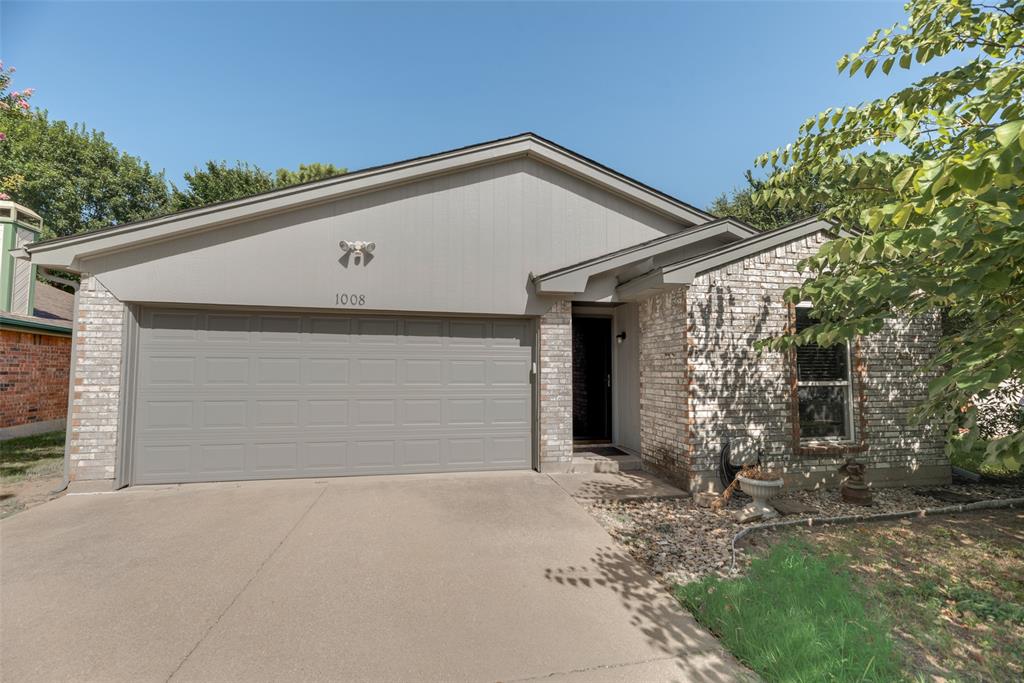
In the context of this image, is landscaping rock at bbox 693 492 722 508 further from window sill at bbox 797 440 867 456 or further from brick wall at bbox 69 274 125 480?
brick wall at bbox 69 274 125 480

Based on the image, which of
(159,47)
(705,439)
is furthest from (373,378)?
(159,47)

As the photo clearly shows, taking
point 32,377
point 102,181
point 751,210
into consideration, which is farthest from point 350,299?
point 102,181

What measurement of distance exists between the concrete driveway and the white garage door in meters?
1.24

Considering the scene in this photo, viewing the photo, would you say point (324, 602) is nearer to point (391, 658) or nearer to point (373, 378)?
point (391, 658)

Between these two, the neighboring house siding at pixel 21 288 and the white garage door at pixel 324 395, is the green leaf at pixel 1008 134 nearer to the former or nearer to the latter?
the white garage door at pixel 324 395

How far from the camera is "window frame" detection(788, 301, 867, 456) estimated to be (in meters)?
6.20

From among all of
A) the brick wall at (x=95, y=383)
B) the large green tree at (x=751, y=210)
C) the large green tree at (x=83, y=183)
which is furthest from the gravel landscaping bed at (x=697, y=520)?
the large green tree at (x=83, y=183)

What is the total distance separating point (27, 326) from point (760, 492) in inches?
627

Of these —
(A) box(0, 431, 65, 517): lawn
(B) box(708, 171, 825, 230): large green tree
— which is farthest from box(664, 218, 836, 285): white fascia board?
(B) box(708, 171, 825, 230): large green tree

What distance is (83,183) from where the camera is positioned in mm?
23406

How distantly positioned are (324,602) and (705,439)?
204 inches

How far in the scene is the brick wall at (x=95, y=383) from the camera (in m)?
5.98

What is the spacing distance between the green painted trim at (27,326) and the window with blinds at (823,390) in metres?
16.3

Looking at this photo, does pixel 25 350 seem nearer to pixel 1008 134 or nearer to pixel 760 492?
pixel 760 492
